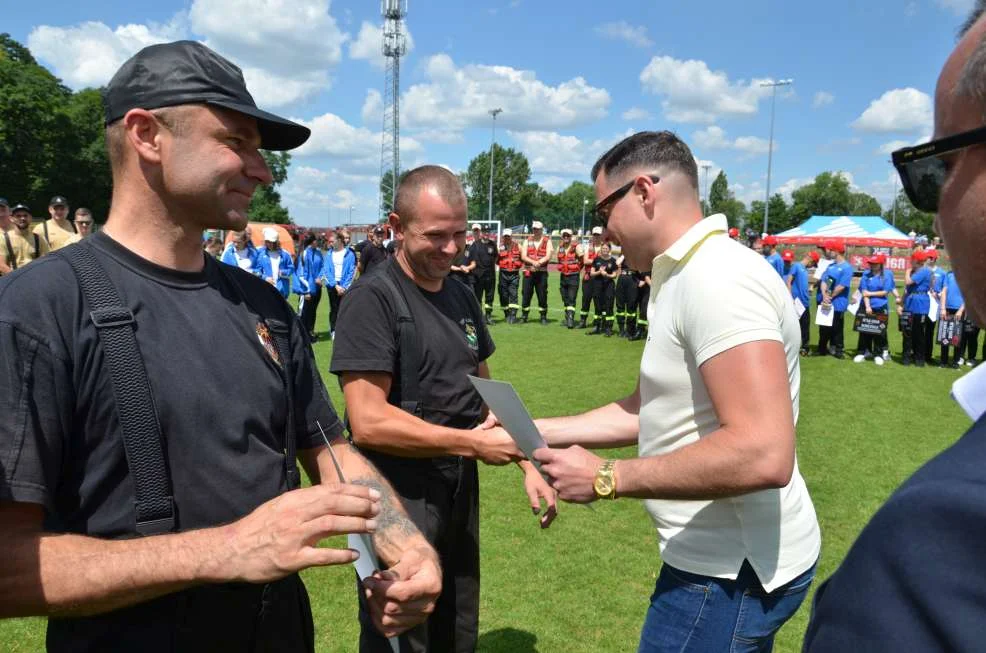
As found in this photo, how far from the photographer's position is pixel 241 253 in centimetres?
1498

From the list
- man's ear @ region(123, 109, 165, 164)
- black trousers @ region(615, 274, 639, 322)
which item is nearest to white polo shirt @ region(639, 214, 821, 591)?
man's ear @ region(123, 109, 165, 164)

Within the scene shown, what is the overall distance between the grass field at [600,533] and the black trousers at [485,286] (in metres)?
7.51

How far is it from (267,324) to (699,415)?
4.55 ft

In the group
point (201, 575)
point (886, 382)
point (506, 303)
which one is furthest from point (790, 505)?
point (506, 303)

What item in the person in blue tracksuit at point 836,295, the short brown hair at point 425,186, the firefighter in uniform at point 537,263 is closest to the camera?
the short brown hair at point 425,186

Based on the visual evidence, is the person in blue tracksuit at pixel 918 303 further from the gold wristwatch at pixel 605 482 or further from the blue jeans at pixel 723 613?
the gold wristwatch at pixel 605 482

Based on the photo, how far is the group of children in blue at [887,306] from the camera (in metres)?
13.4

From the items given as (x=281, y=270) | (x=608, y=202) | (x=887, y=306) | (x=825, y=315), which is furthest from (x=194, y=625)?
(x=887, y=306)

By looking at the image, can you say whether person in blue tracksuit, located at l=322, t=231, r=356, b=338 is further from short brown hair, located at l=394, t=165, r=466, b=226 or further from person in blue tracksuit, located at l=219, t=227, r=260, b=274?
short brown hair, located at l=394, t=165, r=466, b=226

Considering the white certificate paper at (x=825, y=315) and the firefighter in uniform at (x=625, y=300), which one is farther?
the firefighter in uniform at (x=625, y=300)

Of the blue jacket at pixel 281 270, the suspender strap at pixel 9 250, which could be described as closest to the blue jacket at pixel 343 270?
the blue jacket at pixel 281 270

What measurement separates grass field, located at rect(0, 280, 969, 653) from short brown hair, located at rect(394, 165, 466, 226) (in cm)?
260

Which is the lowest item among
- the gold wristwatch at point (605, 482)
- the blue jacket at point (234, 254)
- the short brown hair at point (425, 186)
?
the gold wristwatch at point (605, 482)

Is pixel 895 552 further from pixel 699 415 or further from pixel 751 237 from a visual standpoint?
pixel 751 237
